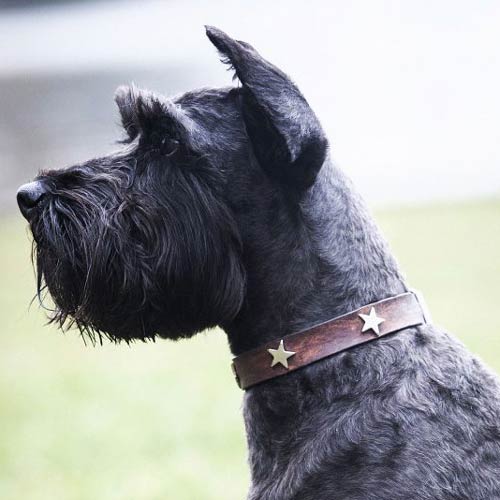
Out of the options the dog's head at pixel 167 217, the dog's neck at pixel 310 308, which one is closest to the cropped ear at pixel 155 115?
the dog's head at pixel 167 217

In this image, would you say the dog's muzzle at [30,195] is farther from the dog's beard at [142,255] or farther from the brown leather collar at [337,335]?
the brown leather collar at [337,335]

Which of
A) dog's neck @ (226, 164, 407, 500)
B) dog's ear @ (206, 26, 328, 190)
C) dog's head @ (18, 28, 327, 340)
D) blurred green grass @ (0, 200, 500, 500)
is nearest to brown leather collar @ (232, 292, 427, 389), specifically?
dog's neck @ (226, 164, 407, 500)

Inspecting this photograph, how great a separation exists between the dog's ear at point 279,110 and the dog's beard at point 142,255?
11.7 inches

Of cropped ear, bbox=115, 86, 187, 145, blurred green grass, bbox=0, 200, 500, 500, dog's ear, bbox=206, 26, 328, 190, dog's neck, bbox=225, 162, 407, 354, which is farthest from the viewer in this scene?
blurred green grass, bbox=0, 200, 500, 500

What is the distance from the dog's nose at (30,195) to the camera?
3248mm

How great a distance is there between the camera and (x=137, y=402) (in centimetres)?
828

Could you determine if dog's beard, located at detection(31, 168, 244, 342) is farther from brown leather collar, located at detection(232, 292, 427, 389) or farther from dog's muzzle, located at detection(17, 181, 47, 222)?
brown leather collar, located at detection(232, 292, 427, 389)

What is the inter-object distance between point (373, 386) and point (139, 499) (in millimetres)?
3124

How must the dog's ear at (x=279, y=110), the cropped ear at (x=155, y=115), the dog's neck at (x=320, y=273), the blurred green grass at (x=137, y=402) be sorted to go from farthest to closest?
the blurred green grass at (x=137, y=402)
the cropped ear at (x=155, y=115)
the dog's neck at (x=320, y=273)
the dog's ear at (x=279, y=110)

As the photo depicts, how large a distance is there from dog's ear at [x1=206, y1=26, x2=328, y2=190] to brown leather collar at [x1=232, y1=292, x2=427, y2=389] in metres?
Answer: 0.47

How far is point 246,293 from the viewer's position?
128 inches

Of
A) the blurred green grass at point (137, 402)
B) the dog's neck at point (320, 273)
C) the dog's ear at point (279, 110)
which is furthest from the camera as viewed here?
the blurred green grass at point (137, 402)

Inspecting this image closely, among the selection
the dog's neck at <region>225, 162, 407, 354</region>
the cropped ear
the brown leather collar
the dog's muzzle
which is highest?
the cropped ear

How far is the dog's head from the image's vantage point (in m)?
3.22
